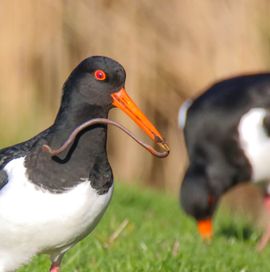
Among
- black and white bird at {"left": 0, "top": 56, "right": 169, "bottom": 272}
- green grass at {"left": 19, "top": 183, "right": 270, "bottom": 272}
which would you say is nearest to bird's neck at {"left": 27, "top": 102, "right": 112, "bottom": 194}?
black and white bird at {"left": 0, "top": 56, "right": 169, "bottom": 272}

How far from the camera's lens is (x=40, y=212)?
443 cm

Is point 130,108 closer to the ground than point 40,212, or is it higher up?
higher up

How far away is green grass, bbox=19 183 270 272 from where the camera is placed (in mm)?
5765

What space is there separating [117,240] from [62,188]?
7.90ft

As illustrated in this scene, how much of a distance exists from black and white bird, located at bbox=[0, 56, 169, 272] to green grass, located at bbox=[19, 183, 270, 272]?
37.9 inches

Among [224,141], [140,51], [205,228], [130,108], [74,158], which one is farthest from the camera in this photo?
[140,51]

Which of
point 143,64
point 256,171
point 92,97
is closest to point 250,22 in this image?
point 143,64

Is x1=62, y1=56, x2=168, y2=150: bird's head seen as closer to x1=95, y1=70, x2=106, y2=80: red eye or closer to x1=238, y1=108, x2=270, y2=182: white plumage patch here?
x1=95, y1=70, x2=106, y2=80: red eye

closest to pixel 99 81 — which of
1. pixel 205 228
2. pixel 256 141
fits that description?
pixel 205 228

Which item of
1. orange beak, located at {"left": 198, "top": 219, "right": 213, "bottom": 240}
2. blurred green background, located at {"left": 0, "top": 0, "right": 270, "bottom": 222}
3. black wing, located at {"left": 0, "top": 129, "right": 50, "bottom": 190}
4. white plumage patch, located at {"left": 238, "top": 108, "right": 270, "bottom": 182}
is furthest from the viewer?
blurred green background, located at {"left": 0, "top": 0, "right": 270, "bottom": 222}

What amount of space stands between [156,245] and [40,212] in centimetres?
242

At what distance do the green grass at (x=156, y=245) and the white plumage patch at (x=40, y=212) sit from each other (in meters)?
1.03

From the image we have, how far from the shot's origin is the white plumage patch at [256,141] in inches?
Result: 347

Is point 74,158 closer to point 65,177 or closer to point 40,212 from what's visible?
point 65,177
